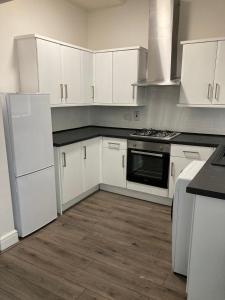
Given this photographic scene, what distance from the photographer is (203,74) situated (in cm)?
286

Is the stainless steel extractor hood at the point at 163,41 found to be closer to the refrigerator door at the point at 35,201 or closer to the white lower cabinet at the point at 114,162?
the white lower cabinet at the point at 114,162

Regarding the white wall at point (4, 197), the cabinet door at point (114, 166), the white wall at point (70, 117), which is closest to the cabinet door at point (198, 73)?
the cabinet door at point (114, 166)

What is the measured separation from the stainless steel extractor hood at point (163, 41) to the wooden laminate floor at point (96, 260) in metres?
1.78

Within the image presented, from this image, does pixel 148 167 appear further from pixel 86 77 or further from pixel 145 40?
pixel 145 40

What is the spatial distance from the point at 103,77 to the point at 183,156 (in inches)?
65.7

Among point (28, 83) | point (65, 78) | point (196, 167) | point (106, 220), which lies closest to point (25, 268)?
point (106, 220)

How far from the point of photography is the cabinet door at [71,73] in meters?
3.01

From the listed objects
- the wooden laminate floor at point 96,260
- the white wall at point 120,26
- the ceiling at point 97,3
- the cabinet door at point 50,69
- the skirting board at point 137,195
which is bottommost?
the wooden laminate floor at point 96,260

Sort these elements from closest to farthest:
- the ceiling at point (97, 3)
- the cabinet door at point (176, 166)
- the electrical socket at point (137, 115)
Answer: the cabinet door at point (176, 166) → the ceiling at point (97, 3) → the electrical socket at point (137, 115)

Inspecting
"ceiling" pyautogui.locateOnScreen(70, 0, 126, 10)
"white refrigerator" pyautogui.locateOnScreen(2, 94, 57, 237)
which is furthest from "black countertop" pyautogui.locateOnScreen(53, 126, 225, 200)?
"ceiling" pyautogui.locateOnScreen(70, 0, 126, 10)

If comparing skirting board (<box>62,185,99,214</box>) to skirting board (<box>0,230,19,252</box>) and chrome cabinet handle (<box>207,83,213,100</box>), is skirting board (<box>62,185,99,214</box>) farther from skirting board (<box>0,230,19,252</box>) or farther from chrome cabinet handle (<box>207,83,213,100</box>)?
chrome cabinet handle (<box>207,83,213,100</box>)

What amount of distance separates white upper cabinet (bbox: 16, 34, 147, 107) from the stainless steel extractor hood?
246mm

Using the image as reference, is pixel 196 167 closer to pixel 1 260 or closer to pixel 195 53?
pixel 195 53

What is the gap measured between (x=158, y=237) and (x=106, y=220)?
2.15 ft
